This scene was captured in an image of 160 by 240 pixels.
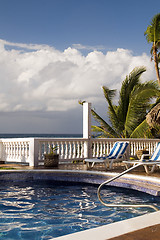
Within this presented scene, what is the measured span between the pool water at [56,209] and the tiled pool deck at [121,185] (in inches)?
13.1

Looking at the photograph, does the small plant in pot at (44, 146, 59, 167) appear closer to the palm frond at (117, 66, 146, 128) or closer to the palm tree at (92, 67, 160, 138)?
the palm tree at (92, 67, 160, 138)

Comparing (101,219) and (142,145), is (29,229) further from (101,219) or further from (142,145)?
(142,145)

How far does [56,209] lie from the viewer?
572 cm

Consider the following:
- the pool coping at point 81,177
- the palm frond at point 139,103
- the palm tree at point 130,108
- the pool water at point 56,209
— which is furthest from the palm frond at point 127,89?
the pool water at point 56,209

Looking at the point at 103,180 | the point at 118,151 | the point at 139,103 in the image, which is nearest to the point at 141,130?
the point at 139,103

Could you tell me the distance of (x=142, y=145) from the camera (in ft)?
42.7

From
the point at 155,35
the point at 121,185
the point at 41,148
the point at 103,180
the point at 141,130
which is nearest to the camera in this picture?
the point at 121,185

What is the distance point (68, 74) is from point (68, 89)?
284 centimetres

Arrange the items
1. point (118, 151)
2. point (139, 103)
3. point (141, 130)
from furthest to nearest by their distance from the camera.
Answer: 1. point (139, 103)
2. point (141, 130)
3. point (118, 151)

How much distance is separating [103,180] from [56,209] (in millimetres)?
2683

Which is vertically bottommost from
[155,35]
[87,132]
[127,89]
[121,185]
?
[121,185]

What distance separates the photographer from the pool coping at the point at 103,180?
297 centimetres

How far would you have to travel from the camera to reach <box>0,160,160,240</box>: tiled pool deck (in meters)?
2.93

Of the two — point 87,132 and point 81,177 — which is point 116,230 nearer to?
point 81,177
